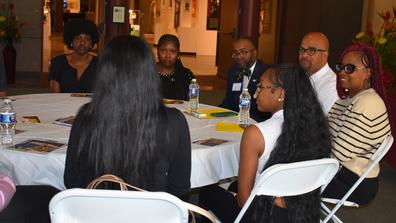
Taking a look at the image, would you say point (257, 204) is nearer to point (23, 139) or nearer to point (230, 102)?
point (23, 139)

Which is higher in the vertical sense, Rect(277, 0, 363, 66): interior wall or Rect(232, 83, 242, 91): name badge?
Rect(277, 0, 363, 66): interior wall

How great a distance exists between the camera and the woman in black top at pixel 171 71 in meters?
4.75

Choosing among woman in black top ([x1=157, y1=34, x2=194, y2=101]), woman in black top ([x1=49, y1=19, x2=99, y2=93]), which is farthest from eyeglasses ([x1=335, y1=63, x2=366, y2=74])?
woman in black top ([x1=49, y1=19, x2=99, y2=93])

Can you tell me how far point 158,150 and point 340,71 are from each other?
155 centimetres

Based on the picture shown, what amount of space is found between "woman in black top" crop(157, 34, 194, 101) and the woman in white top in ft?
6.89

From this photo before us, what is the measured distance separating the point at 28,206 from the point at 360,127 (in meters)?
1.87

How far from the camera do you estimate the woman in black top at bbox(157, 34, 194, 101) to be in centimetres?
475

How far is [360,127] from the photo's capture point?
10.4ft

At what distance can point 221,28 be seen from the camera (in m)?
12.9

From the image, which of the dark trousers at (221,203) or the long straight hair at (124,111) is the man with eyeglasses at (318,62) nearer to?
the dark trousers at (221,203)

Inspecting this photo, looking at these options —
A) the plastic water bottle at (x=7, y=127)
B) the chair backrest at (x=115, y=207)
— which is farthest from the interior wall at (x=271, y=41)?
the chair backrest at (x=115, y=207)

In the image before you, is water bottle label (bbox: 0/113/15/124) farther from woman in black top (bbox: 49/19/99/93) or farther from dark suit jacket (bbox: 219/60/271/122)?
dark suit jacket (bbox: 219/60/271/122)

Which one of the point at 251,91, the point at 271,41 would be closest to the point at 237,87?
the point at 251,91

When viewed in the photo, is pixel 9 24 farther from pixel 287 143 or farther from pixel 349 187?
pixel 287 143
